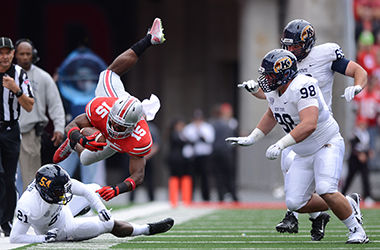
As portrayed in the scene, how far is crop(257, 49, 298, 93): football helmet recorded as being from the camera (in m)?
7.60

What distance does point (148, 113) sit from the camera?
923cm

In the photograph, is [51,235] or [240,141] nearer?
[51,235]

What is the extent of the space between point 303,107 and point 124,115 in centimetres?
148

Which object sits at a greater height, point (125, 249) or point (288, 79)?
point (288, 79)

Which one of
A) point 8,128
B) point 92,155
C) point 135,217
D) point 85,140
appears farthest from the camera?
point 135,217

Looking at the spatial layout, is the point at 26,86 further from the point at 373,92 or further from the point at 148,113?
the point at 373,92

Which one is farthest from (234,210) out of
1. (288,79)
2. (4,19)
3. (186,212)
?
(4,19)

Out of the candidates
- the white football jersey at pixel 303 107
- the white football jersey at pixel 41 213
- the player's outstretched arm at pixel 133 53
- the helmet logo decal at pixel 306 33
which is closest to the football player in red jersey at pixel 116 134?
the white football jersey at pixel 41 213

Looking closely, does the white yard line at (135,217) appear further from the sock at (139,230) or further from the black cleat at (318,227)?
the black cleat at (318,227)

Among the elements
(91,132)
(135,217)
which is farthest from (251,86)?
(135,217)

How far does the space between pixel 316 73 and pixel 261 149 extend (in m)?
10.6

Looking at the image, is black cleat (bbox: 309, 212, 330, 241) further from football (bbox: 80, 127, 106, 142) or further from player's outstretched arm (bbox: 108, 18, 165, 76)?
player's outstretched arm (bbox: 108, 18, 165, 76)

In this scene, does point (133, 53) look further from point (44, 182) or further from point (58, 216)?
point (44, 182)

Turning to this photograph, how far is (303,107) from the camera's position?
7512 mm
